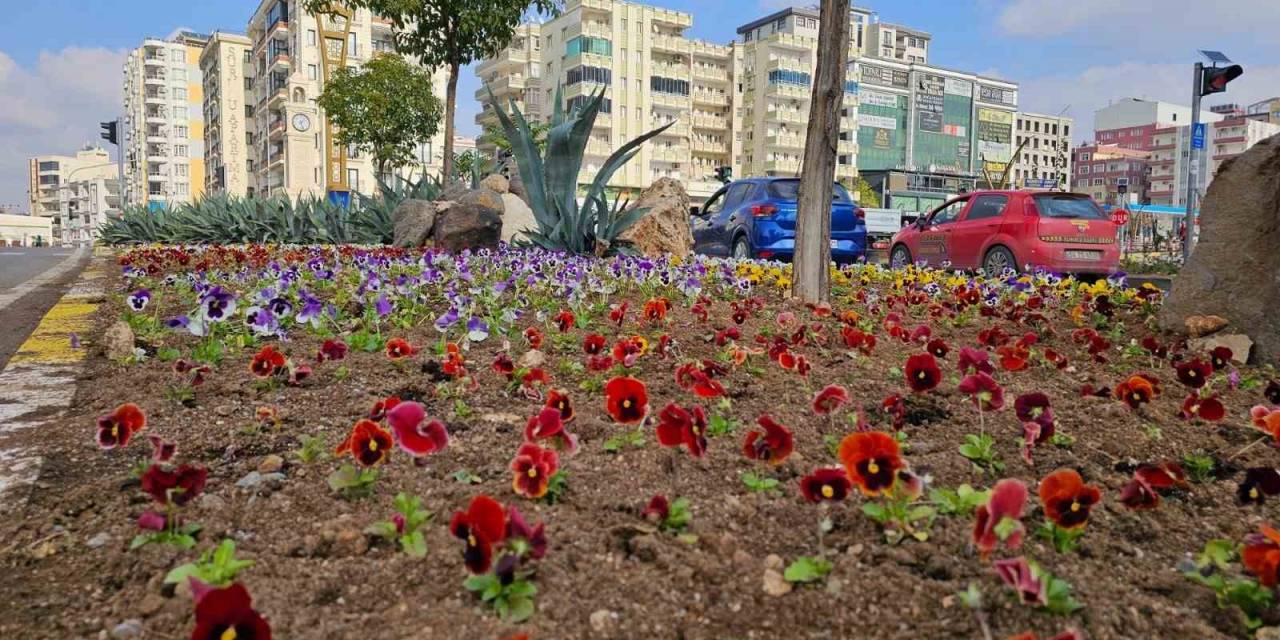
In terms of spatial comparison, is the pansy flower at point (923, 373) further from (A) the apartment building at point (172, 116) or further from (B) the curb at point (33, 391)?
(A) the apartment building at point (172, 116)

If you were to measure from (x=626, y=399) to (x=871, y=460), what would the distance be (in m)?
0.61

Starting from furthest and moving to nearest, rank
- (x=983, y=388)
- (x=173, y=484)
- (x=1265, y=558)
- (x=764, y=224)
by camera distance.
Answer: (x=764, y=224) → (x=983, y=388) → (x=173, y=484) → (x=1265, y=558)

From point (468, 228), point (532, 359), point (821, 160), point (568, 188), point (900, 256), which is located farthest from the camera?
point (900, 256)

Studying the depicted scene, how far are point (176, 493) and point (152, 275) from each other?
5.80 metres

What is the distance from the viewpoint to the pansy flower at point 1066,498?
57.6 inches

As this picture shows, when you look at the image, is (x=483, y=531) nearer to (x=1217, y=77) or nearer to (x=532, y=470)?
(x=532, y=470)

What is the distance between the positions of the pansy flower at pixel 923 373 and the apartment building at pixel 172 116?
98.1 m

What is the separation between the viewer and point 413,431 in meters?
1.71

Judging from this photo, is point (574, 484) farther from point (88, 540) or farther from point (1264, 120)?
point (1264, 120)

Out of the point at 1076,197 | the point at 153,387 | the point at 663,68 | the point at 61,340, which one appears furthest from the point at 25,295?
the point at 663,68

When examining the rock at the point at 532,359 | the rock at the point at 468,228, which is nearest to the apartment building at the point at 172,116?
the rock at the point at 468,228

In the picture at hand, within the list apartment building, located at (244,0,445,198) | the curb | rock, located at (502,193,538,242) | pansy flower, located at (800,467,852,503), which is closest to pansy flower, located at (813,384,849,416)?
pansy flower, located at (800,467,852,503)

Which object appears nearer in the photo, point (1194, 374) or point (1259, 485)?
point (1259, 485)

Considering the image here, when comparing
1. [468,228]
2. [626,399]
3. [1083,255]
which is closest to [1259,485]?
[626,399]
